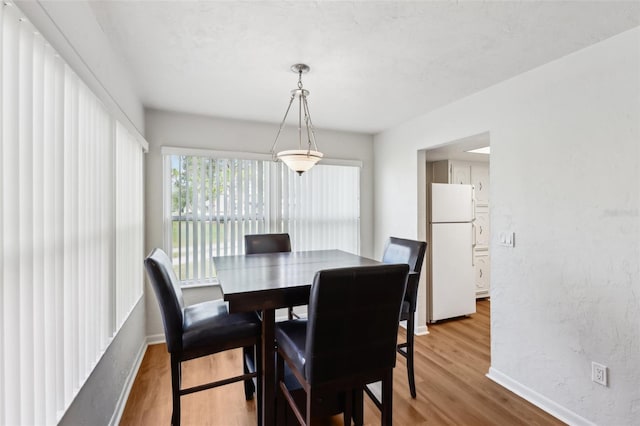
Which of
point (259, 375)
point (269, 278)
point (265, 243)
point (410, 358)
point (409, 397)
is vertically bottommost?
point (409, 397)

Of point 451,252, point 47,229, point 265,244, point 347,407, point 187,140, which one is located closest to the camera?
point 47,229

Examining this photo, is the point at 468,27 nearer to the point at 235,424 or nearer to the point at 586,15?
the point at 586,15

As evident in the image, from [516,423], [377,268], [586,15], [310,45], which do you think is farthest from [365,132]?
[516,423]

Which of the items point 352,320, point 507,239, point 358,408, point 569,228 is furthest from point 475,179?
point 352,320

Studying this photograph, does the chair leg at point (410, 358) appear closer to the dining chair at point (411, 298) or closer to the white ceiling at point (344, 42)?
the dining chair at point (411, 298)

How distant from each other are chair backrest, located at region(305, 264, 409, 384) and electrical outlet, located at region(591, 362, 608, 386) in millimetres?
1390

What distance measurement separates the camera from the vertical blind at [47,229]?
2.98 feet

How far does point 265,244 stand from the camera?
9.96 feet

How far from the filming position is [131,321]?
2.43m

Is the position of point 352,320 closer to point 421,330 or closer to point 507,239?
point 507,239

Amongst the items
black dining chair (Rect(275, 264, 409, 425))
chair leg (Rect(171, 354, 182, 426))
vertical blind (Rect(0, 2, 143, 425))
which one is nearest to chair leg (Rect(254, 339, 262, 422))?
black dining chair (Rect(275, 264, 409, 425))

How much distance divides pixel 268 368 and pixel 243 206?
2.09 metres

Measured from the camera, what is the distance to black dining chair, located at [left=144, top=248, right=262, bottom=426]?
5.45 feet

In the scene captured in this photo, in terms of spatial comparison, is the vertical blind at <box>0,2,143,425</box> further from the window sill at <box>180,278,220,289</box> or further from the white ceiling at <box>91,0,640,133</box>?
the window sill at <box>180,278,220,289</box>
